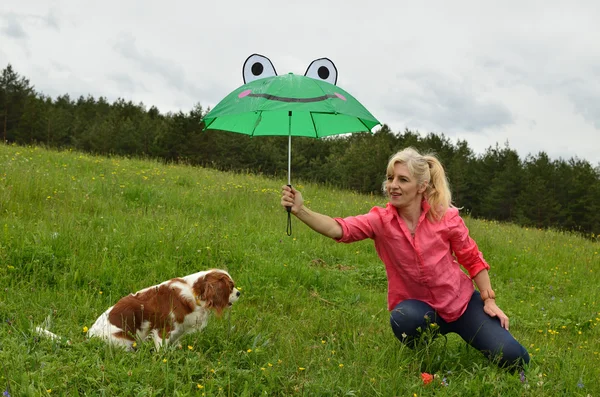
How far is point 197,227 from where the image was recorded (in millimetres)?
6664

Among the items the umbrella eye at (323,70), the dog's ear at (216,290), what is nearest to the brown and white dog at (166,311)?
the dog's ear at (216,290)

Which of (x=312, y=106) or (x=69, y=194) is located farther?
(x=69, y=194)

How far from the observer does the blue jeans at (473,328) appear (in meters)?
3.62

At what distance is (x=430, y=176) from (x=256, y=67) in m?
1.74

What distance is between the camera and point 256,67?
4.13 metres

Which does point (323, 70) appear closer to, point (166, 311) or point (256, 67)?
point (256, 67)

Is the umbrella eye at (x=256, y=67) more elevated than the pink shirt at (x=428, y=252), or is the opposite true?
the umbrella eye at (x=256, y=67)

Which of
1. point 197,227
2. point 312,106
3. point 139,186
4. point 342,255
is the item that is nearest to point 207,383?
point 312,106

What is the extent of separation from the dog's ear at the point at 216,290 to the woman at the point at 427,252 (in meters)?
0.88

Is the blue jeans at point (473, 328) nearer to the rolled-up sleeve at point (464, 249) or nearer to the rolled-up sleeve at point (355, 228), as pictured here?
the rolled-up sleeve at point (464, 249)

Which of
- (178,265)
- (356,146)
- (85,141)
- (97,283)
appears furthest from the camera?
(356,146)

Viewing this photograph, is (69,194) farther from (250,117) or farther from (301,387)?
(301,387)

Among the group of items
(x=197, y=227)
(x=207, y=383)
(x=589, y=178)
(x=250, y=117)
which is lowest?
(x=207, y=383)

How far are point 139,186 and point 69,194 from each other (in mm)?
1362
